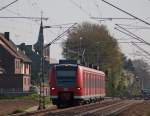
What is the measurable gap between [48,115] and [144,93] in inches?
2520

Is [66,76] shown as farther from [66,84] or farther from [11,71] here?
[11,71]

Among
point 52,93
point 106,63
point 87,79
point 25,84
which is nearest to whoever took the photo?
point 52,93

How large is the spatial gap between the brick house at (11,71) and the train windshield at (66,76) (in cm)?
5140

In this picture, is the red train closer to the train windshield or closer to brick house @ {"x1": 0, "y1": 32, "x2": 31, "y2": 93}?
the train windshield

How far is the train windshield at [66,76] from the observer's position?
4644 centimetres

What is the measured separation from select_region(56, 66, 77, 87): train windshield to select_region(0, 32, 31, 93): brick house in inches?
2024

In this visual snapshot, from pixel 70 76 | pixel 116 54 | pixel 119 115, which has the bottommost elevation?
pixel 119 115

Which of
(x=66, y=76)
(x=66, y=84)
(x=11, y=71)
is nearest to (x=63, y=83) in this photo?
(x=66, y=84)

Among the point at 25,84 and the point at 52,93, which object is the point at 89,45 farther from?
the point at 52,93

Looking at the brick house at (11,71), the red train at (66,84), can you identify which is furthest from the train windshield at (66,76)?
the brick house at (11,71)

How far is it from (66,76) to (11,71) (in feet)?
184

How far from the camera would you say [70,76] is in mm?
46719

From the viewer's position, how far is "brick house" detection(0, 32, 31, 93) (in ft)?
326

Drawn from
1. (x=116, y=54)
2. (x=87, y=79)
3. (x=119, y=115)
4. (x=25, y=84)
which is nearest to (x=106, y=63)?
(x=116, y=54)
